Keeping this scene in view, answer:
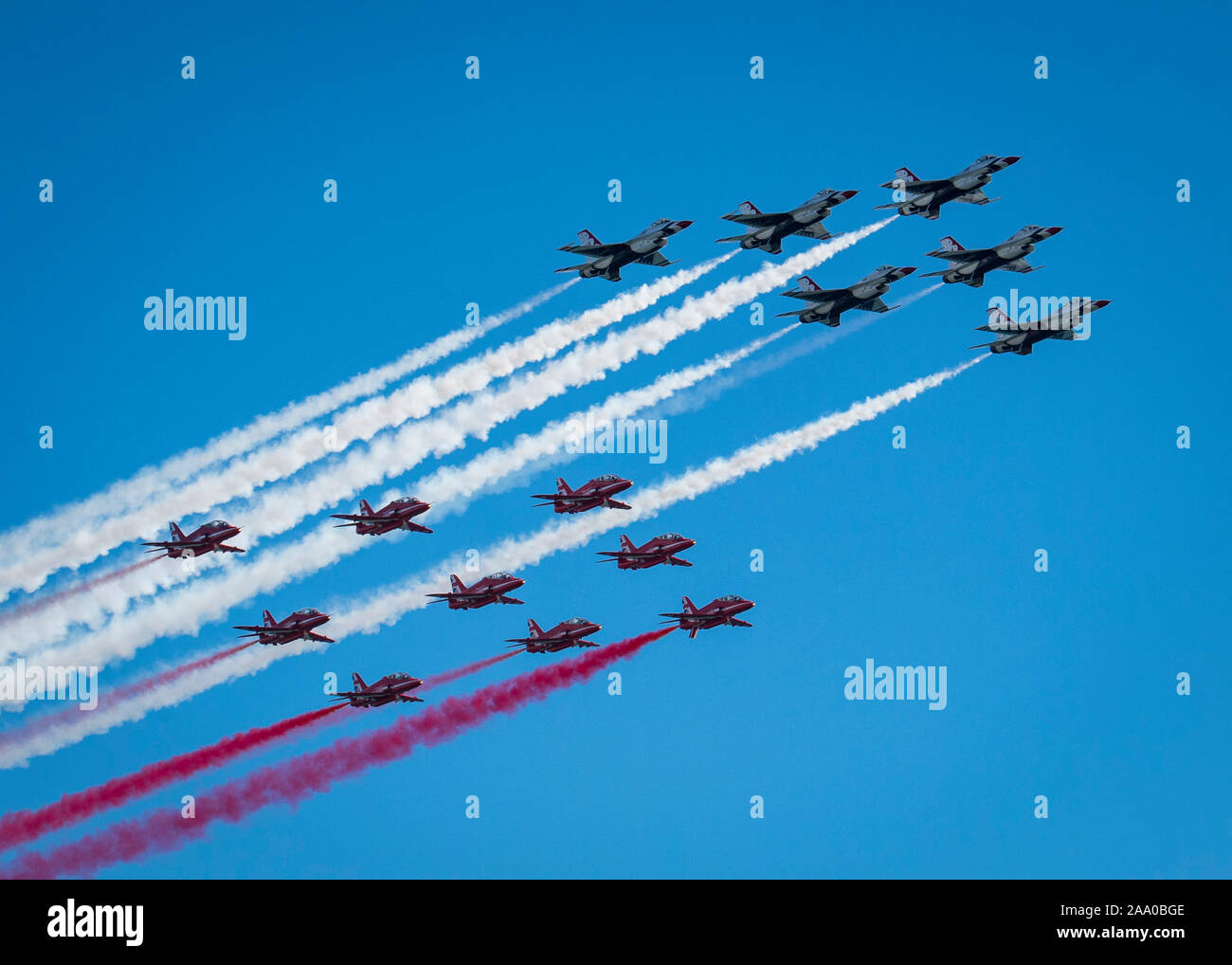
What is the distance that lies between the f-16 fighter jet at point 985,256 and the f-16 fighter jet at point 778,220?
6766 mm

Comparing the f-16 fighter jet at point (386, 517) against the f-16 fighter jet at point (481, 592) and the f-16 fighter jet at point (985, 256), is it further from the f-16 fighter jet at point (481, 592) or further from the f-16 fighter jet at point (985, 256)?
the f-16 fighter jet at point (985, 256)

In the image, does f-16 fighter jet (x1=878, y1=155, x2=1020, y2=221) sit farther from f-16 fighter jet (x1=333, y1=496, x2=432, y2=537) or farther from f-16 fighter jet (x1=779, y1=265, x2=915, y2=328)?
f-16 fighter jet (x1=333, y1=496, x2=432, y2=537)

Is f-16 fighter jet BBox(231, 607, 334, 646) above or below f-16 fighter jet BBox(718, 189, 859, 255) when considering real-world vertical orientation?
below

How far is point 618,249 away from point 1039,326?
23.2m

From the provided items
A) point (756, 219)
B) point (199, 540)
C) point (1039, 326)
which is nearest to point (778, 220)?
point (756, 219)

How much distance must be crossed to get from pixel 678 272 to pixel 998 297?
17.6 m

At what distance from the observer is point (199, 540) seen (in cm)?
12081

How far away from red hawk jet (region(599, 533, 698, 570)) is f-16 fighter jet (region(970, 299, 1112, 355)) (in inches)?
775

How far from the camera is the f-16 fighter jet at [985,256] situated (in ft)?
413

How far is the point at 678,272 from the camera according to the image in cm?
13125

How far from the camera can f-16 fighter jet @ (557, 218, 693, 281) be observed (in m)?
122

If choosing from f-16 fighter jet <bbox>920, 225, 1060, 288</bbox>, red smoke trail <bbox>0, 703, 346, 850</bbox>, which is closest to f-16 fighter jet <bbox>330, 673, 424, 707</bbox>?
red smoke trail <bbox>0, 703, 346, 850</bbox>
